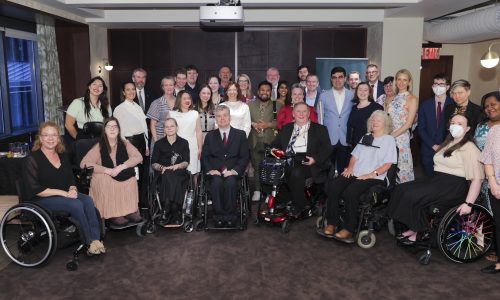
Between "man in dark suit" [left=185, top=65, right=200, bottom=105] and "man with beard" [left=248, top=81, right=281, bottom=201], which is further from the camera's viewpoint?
"man in dark suit" [left=185, top=65, right=200, bottom=105]

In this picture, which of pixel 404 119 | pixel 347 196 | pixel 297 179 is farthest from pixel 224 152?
pixel 404 119

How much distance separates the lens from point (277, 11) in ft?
25.6

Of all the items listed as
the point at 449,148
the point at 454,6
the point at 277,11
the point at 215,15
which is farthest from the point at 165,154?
the point at 454,6

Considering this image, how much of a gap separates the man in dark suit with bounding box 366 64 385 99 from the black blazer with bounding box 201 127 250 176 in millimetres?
1900

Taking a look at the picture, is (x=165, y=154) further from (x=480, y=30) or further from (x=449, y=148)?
Answer: (x=480, y=30)

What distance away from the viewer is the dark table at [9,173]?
182 inches

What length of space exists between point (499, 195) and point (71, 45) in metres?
7.29

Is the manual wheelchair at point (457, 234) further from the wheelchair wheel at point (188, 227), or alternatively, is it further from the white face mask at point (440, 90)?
the wheelchair wheel at point (188, 227)

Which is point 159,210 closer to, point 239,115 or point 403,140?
point 239,115

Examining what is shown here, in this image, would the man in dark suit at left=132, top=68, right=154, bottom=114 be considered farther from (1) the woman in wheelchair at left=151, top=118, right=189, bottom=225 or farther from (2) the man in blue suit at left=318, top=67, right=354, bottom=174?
(2) the man in blue suit at left=318, top=67, right=354, bottom=174

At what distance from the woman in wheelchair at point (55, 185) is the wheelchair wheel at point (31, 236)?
17cm

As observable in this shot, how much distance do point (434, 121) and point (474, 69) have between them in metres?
7.65

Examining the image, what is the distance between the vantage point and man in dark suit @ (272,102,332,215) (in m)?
4.60

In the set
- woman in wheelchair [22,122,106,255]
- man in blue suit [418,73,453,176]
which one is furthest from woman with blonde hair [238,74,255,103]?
woman in wheelchair [22,122,106,255]
